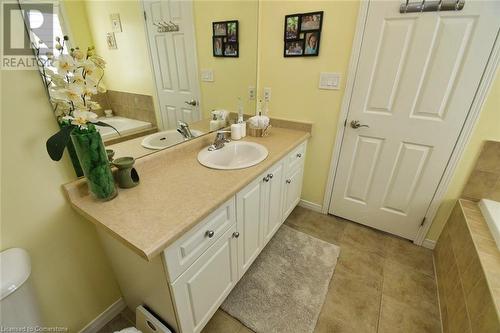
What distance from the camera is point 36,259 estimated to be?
953mm

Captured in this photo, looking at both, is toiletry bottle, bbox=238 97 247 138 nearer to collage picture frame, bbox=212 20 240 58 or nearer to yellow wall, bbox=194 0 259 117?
yellow wall, bbox=194 0 259 117

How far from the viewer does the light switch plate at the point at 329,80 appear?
172 cm

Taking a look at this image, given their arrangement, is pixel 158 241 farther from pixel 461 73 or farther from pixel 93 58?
pixel 461 73

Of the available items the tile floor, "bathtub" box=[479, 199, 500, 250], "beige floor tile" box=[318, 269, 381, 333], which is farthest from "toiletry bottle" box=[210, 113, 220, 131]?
"bathtub" box=[479, 199, 500, 250]

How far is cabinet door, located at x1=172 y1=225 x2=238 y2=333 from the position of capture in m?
0.92

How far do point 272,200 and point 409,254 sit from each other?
1230 millimetres

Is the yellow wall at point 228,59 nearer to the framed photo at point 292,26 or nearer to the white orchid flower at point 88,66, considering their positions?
the framed photo at point 292,26

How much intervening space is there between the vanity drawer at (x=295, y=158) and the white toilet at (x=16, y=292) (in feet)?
4.79

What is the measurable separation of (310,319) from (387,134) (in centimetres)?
141

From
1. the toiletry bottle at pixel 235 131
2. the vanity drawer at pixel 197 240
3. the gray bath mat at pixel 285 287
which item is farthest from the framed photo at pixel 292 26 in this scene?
the gray bath mat at pixel 285 287

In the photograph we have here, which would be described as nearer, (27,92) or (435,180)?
(27,92)

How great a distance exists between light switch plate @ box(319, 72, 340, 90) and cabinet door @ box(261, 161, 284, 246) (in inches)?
30.2

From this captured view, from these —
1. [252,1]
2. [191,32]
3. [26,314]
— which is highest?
[252,1]

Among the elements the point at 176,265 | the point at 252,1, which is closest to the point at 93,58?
the point at 176,265
